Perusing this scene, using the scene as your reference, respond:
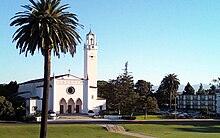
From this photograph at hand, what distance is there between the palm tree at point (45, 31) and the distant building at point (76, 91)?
57.6m

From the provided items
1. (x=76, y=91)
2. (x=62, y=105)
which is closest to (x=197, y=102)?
(x=76, y=91)

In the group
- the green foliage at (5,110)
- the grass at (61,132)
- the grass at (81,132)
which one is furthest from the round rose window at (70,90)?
the grass at (61,132)

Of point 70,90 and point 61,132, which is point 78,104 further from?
point 61,132

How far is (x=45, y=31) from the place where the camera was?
97.7ft

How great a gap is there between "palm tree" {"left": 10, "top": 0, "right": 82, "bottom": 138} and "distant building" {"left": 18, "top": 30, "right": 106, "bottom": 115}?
5756 centimetres

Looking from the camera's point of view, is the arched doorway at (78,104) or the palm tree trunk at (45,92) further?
the arched doorway at (78,104)

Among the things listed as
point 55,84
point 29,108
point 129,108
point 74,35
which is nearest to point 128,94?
→ point 129,108

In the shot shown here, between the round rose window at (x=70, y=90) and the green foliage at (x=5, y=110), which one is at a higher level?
the round rose window at (x=70, y=90)

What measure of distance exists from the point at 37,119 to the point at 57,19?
152 feet

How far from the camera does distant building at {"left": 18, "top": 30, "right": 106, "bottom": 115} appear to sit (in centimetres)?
9225

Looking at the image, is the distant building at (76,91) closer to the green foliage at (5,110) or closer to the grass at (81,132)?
the green foliage at (5,110)

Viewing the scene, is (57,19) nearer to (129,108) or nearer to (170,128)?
(170,128)

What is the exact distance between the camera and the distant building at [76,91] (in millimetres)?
92250

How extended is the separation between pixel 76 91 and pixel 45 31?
6636cm
